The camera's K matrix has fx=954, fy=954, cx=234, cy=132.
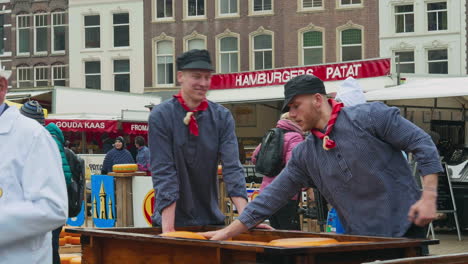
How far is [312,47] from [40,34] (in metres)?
14.3

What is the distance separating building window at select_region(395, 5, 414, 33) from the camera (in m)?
40.1

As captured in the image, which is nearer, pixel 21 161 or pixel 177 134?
pixel 21 161

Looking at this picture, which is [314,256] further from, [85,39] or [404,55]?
[85,39]

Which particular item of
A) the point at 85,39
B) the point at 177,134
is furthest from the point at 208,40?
the point at 177,134

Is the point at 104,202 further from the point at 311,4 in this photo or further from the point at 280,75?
the point at 311,4

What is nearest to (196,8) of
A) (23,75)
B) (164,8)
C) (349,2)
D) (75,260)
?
(164,8)

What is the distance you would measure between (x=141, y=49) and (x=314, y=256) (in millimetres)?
42426

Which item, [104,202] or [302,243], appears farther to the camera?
[104,202]

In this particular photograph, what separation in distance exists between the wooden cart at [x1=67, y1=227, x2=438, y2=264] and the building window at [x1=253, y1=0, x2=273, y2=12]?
38.7 metres

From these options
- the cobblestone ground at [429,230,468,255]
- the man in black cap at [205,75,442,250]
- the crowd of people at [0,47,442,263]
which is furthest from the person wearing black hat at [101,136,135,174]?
the man in black cap at [205,75,442,250]

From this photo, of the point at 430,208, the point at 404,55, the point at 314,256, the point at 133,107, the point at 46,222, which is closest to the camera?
the point at 46,222

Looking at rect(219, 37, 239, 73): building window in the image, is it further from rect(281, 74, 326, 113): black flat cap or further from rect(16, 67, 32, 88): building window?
rect(281, 74, 326, 113): black flat cap

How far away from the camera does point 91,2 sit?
46.8 metres

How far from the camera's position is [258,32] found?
142ft
